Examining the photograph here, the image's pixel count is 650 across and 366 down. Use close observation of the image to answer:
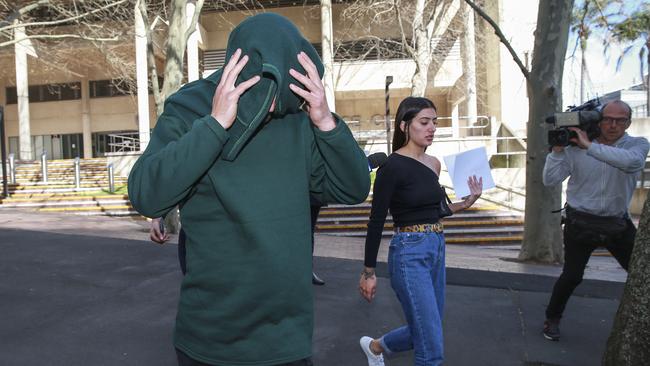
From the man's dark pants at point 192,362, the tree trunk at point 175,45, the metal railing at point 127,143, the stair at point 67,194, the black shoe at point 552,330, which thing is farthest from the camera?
the metal railing at point 127,143

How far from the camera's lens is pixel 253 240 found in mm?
1511

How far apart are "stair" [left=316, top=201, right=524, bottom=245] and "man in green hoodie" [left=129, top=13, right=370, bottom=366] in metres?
10.4

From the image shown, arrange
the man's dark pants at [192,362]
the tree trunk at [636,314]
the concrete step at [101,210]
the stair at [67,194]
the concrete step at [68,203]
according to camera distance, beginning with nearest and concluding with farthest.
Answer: the man's dark pants at [192,362]
the tree trunk at [636,314]
the concrete step at [101,210]
the stair at [67,194]
the concrete step at [68,203]

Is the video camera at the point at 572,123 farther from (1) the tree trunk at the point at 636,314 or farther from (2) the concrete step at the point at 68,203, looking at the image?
(2) the concrete step at the point at 68,203

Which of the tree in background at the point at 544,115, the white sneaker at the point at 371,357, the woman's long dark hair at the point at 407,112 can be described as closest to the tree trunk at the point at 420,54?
the tree in background at the point at 544,115

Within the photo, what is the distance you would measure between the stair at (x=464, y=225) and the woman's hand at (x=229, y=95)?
34.6 feet

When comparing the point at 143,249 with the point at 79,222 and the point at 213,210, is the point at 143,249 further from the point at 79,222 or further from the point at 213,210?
the point at 213,210

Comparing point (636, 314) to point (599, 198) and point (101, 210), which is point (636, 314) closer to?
point (599, 198)

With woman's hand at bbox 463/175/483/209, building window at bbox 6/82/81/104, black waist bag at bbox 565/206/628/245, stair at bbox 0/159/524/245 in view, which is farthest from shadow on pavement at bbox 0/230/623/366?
building window at bbox 6/82/81/104

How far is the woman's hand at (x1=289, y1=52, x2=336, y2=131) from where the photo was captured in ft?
4.96

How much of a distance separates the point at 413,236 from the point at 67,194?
14.5 meters

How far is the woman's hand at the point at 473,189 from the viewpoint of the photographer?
144 inches

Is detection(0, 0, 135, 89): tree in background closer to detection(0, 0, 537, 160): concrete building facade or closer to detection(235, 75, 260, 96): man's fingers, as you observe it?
detection(0, 0, 537, 160): concrete building facade

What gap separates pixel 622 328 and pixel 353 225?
9747 millimetres
